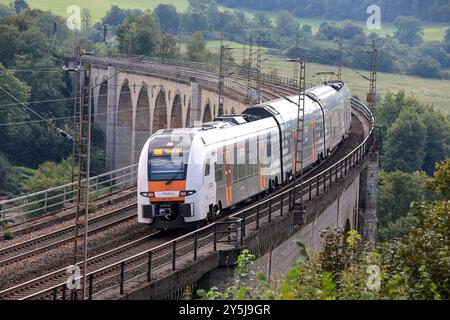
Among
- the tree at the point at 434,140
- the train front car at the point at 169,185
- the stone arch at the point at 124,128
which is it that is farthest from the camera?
the tree at the point at 434,140

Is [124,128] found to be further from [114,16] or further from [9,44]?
[114,16]

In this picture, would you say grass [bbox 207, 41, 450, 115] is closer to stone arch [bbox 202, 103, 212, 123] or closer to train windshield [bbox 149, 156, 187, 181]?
stone arch [bbox 202, 103, 212, 123]

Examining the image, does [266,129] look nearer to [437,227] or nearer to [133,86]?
[437,227]

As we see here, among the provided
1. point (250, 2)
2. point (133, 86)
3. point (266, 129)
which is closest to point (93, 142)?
point (133, 86)

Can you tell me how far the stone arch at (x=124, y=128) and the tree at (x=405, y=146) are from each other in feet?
103

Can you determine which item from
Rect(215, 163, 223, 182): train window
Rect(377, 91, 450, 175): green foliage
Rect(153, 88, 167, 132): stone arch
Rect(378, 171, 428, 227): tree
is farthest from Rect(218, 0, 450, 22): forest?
Rect(215, 163, 223, 182): train window

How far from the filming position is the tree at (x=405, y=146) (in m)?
136

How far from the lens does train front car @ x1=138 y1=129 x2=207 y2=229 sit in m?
31.7

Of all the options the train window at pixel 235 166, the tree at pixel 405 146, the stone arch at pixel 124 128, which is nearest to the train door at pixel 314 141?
the train window at pixel 235 166

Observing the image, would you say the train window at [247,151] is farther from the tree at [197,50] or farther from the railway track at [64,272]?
the tree at [197,50]

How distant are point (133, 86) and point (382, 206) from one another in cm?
2779

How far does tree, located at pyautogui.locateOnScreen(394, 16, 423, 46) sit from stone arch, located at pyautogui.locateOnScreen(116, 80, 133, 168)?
209ft
